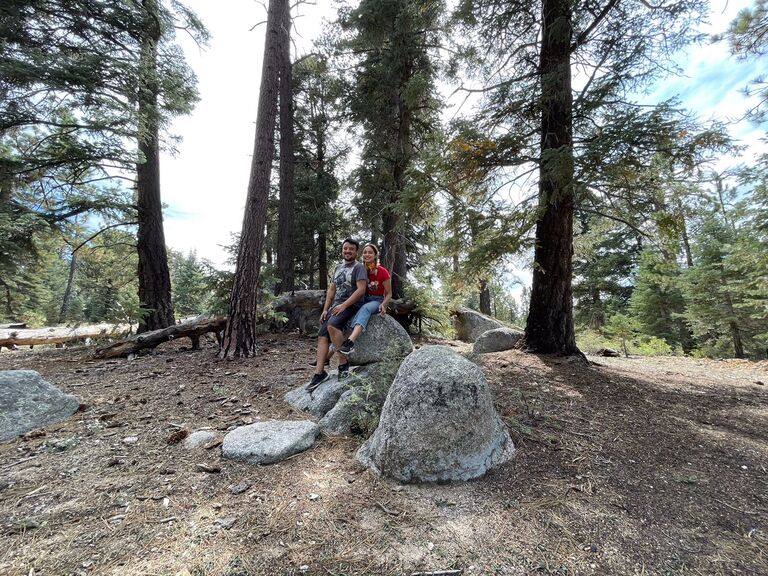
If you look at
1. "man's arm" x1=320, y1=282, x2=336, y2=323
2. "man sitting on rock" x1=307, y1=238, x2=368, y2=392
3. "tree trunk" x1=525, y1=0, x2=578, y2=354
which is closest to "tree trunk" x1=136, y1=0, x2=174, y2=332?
"man's arm" x1=320, y1=282, x2=336, y2=323

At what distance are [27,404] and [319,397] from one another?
2787mm

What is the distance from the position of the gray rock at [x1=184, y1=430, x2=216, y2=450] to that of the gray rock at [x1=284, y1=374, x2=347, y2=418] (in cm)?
97

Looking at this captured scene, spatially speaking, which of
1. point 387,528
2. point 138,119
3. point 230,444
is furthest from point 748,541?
point 138,119

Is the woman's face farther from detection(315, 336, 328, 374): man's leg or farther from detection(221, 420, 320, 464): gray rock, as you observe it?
detection(221, 420, 320, 464): gray rock

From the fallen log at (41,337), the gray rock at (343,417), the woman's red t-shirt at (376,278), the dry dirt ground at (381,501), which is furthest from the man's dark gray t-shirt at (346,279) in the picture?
the fallen log at (41,337)

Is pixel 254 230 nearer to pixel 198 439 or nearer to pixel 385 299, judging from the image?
pixel 385 299

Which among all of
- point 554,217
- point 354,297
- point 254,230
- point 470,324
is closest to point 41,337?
point 254,230

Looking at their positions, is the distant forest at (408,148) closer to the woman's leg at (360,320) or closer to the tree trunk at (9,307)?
the woman's leg at (360,320)

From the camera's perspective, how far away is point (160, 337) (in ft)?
20.3

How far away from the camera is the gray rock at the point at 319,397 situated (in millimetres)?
3598

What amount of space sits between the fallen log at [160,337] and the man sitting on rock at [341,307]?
134 inches

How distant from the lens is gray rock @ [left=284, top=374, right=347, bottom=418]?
360cm

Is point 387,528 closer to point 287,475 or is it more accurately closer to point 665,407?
point 287,475

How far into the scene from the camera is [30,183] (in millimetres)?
7203
